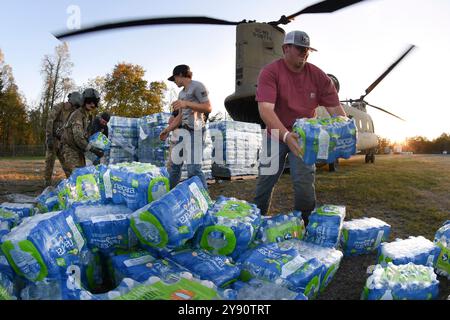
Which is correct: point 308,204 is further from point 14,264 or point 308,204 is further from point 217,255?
point 14,264

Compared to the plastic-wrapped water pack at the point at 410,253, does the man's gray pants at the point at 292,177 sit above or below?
above

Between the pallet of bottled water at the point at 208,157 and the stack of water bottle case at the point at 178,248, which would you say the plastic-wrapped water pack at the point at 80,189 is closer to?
the stack of water bottle case at the point at 178,248

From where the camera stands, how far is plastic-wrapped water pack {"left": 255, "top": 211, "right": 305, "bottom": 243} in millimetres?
2826

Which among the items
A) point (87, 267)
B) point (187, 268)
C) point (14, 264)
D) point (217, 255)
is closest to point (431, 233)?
point (217, 255)

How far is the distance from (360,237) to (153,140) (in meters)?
5.44

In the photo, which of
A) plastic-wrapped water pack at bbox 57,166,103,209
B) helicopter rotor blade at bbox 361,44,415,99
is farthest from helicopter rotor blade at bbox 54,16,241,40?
helicopter rotor blade at bbox 361,44,415,99

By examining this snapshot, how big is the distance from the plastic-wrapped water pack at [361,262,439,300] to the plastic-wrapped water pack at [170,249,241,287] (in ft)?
2.76

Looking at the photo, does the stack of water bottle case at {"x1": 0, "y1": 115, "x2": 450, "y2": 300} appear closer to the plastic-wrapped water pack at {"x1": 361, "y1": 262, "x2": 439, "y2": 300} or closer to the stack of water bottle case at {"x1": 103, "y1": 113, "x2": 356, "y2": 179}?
the plastic-wrapped water pack at {"x1": 361, "y1": 262, "x2": 439, "y2": 300}

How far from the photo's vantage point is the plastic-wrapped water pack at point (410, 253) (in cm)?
254

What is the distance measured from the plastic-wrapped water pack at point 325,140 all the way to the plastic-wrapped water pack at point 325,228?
1.91 feet

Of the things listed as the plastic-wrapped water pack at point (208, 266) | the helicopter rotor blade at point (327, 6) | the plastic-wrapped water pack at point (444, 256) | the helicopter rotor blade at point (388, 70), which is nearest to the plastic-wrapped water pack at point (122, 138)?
the helicopter rotor blade at point (327, 6)

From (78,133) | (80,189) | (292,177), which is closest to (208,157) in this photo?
(78,133)
